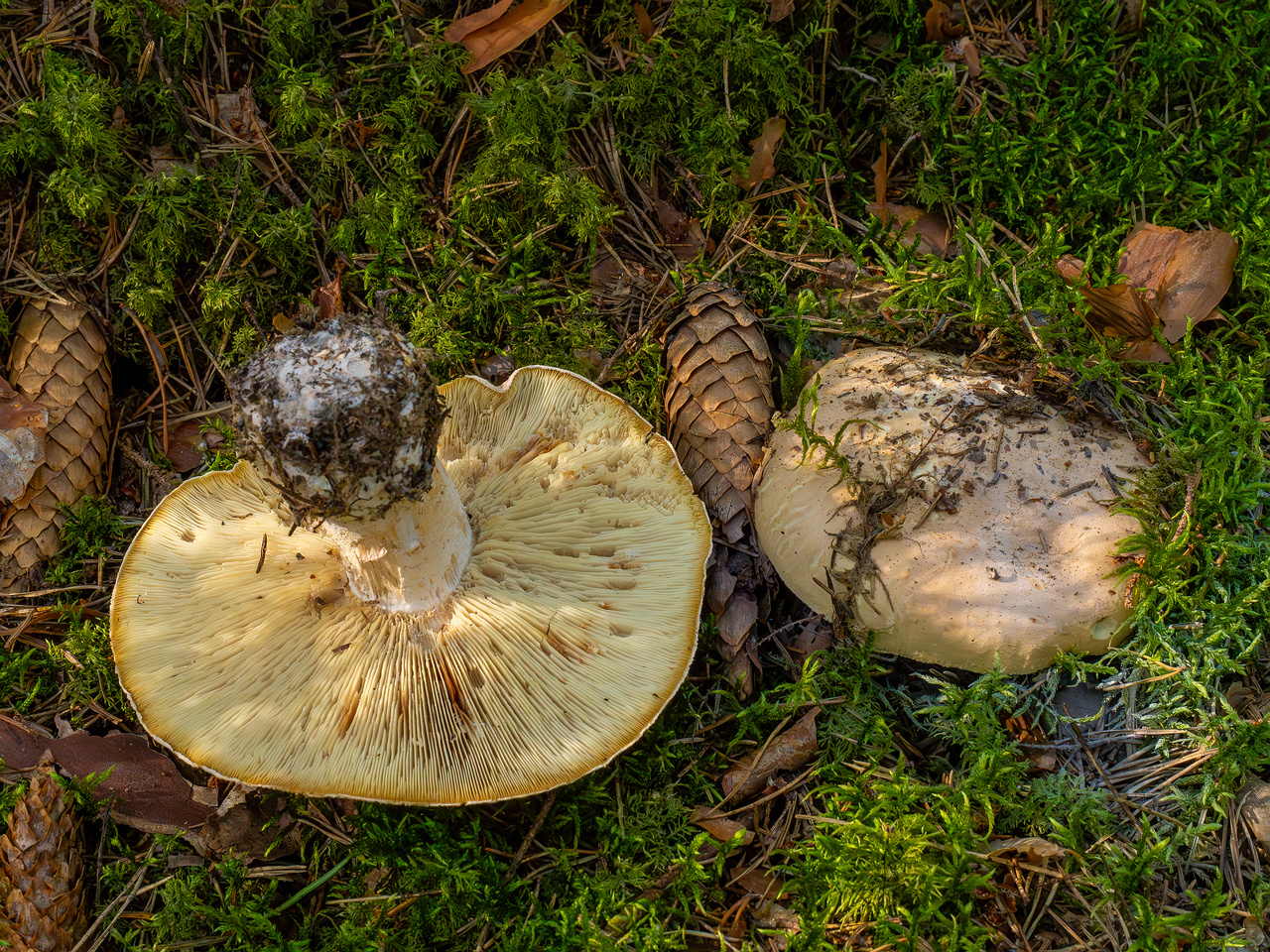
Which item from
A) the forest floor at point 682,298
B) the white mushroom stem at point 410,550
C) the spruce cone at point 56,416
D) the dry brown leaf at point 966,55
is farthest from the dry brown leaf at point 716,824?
the dry brown leaf at point 966,55

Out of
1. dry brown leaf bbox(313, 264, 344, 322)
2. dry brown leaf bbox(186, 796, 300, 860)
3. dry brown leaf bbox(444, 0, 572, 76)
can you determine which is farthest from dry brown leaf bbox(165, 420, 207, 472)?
dry brown leaf bbox(444, 0, 572, 76)

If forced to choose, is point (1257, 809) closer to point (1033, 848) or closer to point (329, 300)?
point (1033, 848)

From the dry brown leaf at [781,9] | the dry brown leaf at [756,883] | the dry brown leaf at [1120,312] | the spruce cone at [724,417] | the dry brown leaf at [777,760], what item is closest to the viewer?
the dry brown leaf at [756,883]

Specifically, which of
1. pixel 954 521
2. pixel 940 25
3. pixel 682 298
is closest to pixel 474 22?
pixel 682 298

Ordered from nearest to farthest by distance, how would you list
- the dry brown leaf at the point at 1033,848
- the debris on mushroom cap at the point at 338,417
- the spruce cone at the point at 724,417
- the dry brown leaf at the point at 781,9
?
the debris on mushroom cap at the point at 338,417
the dry brown leaf at the point at 1033,848
the spruce cone at the point at 724,417
the dry brown leaf at the point at 781,9

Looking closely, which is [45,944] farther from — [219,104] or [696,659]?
[219,104]

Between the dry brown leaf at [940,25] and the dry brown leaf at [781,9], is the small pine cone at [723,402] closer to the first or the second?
the dry brown leaf at [781,9]
